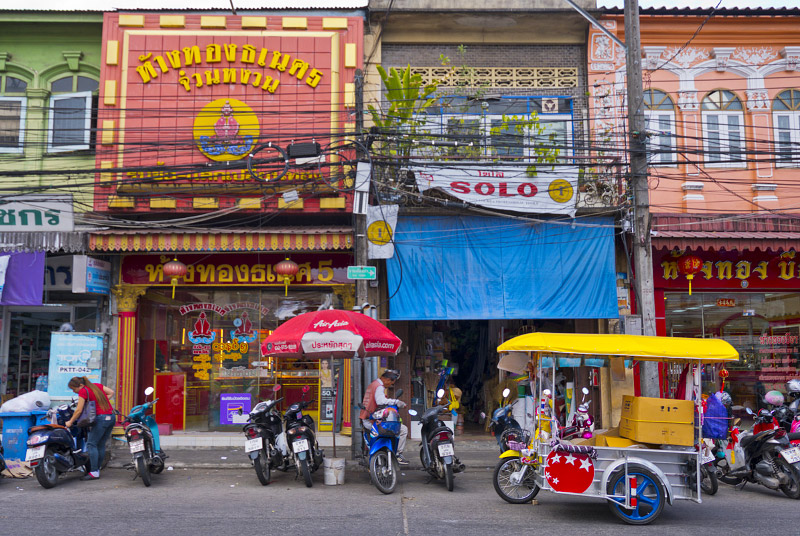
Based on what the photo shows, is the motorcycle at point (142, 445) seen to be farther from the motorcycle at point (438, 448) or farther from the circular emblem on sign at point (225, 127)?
the circular emblem on sign at point (225, 127)

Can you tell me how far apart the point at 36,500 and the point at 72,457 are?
1.23m

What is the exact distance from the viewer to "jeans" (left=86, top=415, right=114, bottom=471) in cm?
1016

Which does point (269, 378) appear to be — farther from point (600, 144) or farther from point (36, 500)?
point (600, 144)

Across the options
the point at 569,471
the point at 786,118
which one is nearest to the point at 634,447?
the point at 569,471

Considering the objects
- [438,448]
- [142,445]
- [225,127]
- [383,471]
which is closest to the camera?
[383,471]

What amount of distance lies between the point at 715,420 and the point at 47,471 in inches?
370

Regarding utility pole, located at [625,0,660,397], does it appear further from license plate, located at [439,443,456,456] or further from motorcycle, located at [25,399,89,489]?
motorcycle, located at [25,399,89,489]

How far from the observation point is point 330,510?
803cm

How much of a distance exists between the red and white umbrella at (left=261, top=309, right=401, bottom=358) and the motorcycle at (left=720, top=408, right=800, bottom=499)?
5.06 metres

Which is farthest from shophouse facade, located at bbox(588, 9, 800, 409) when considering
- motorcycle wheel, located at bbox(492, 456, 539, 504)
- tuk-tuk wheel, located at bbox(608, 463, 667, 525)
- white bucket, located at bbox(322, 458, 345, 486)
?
white bucket, located at bbox(322, 458, 345, 486)

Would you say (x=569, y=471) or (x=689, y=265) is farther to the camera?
(x=689, y=265)

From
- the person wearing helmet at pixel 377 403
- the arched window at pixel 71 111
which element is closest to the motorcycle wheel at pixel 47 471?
the person wearing helmet at pixel 377 403

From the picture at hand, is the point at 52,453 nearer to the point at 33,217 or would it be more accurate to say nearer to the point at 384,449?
the point at 384,449

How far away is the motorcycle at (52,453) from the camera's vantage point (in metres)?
9.38
